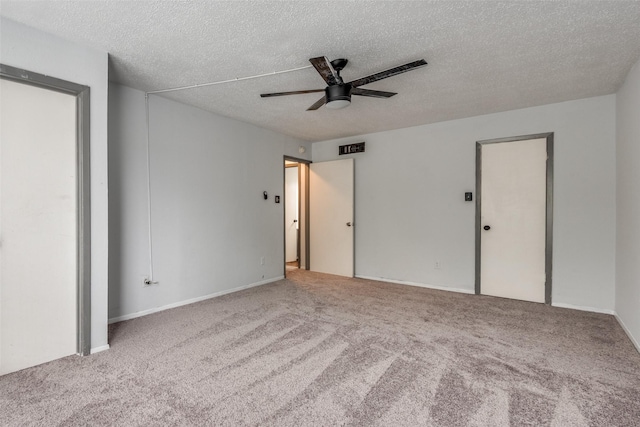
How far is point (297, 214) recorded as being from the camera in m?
6.50

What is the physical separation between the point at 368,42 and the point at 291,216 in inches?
180

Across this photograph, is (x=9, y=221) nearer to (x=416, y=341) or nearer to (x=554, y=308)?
(x=416, y=341)

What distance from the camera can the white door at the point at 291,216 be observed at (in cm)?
661

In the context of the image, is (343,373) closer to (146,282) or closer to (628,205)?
(146,282)

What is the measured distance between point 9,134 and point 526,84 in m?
4.48

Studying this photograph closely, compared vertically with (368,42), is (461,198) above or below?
below

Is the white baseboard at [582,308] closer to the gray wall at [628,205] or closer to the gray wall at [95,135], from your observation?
the gray wall at [628,205]

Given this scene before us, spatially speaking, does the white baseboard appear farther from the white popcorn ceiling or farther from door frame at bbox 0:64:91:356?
door frame at bbox 0:64:91:356

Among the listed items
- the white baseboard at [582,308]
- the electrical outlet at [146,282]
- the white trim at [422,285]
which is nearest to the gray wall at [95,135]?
the electrical outlet at [146,282]

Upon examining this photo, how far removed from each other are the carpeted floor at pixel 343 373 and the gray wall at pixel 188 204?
1.67 ft

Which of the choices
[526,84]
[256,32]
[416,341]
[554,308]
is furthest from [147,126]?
[554,308]

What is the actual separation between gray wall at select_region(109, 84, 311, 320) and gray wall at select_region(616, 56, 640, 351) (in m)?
4.21

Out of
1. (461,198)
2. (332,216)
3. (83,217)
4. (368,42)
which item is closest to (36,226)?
(83,217)

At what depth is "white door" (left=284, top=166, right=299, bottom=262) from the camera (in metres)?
6.61
